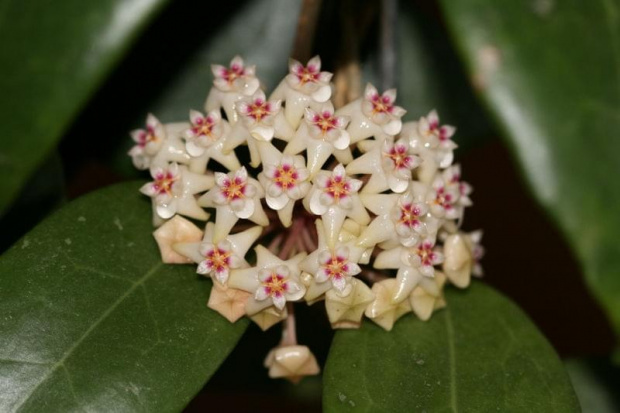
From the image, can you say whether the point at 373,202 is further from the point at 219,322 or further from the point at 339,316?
the point at 219,322

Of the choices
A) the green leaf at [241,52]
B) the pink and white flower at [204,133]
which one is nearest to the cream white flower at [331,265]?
the pink and white flower at [204,133]

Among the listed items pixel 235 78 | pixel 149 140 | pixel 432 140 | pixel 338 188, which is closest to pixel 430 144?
pixel 432 140

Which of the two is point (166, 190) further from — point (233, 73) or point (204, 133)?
point (233, 73)

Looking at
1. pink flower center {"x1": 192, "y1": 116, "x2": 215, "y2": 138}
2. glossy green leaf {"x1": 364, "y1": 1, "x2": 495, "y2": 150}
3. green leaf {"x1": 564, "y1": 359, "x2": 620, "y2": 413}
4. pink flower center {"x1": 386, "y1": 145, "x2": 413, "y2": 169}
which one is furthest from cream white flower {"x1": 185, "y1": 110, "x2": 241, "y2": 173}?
green leaf {"x1": 564, "y1": 359, "x2": 620, "y2": 413}

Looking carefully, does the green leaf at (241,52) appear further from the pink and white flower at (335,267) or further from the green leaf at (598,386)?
the green leaf at (598,386)

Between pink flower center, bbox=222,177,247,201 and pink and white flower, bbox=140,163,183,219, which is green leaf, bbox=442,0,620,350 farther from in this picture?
pink and white flower, bbox=140,163,183,219

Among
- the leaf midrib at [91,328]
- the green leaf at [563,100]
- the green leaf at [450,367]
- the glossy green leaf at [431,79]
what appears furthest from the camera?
the glossy green leaf at [431,79]

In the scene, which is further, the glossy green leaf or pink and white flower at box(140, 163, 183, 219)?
the glossy green leaf

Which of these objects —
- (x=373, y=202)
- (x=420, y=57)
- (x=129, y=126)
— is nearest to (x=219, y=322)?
(x=373, y=202)
